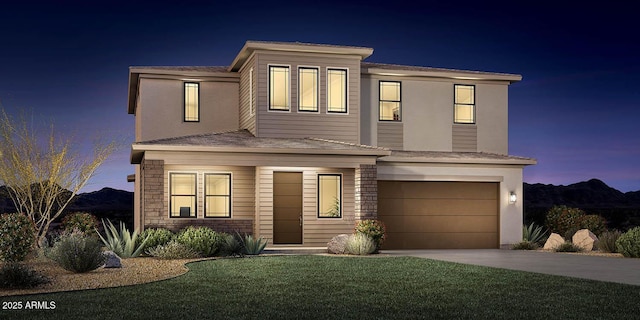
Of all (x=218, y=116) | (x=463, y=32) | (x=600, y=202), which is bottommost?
(x=600, y=202)

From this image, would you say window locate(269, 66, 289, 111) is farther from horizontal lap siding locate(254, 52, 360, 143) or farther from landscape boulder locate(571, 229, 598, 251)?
landscape boulder locate(571, 229, 598, 251)

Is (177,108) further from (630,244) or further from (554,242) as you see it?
(630,244)

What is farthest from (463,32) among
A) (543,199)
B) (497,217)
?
(543,199)

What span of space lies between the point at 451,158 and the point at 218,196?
798cm

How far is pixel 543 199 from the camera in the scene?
8400 centimetres

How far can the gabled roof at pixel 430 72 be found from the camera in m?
26.0

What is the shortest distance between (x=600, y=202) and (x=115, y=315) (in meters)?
84.0

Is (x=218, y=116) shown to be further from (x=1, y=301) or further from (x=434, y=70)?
(x=1, y=301)

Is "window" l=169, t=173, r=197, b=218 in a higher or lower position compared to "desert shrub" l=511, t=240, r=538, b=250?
higher

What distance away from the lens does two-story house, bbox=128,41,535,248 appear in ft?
74.9

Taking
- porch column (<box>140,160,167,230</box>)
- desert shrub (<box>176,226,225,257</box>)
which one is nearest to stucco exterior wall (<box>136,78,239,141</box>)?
porch column (<box>140,160,167,230</box>)

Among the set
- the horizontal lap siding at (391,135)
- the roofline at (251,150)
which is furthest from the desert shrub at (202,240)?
the horizontal lap siding at (391,135)

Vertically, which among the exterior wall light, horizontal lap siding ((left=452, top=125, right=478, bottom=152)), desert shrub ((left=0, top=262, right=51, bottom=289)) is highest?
horizontal lap siding ((left=452, top=125, right=478, bottom=152))

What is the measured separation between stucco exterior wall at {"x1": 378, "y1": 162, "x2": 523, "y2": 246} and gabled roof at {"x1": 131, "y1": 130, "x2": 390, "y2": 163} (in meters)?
2.01
